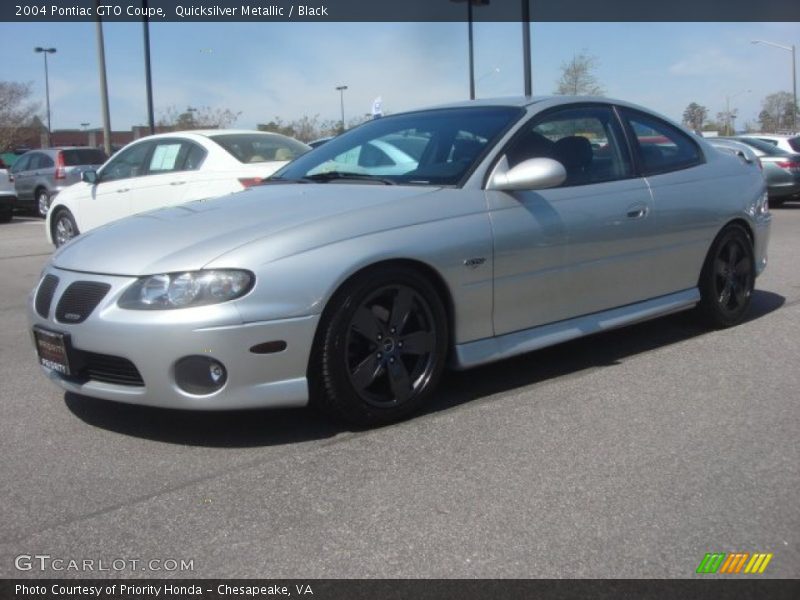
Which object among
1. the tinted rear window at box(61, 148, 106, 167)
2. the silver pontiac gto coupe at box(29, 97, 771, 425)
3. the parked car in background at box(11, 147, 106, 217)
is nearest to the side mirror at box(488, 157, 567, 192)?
the silver pontiac gto coupe at box(29, 97, 771, 425)

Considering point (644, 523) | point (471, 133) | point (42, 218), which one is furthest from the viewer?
point (42, 218)

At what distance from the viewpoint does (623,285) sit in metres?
4.95

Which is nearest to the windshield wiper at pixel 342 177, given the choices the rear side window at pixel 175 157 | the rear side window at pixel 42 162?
the rear side window at pixel 175 157

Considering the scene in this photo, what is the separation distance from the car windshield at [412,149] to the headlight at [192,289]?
124cm

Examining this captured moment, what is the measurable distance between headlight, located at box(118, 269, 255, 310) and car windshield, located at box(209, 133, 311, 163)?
545cm

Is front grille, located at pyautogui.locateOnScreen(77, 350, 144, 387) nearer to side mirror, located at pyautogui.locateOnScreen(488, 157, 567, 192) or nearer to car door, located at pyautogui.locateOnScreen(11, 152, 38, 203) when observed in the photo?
side mirror, located at pyautogui.locateOnScreen(488, 157, 567, 192)

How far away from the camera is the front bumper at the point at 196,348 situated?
3494 mm

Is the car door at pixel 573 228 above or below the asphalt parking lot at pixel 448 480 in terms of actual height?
above

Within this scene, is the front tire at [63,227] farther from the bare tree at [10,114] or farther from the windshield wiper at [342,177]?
the bare tree at [10,114]

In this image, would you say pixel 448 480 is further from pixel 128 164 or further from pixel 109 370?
pixel 128 164

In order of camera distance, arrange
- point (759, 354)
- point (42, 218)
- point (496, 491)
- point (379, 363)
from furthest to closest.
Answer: point (42, 218)
point (759, 354)
point (379, 363)
point (496, 491)

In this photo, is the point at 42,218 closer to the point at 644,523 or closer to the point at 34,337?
the point at 34,337

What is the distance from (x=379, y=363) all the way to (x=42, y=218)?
673 inches
